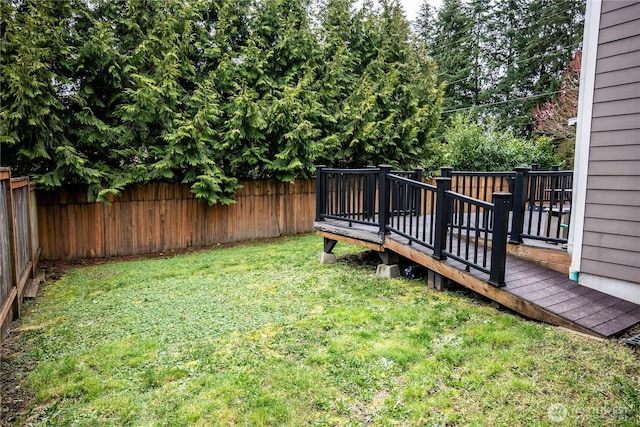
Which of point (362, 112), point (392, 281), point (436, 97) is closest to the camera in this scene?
point (392, 281)

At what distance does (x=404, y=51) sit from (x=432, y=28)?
47.2ft

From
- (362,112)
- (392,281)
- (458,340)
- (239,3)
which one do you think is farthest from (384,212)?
(239,3)

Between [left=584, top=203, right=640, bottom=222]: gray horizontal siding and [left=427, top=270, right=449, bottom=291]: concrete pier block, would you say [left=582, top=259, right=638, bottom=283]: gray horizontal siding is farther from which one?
[left=427, top=270, right=449, bottom=291]: concrete pier block

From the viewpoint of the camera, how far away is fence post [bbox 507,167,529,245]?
4508mm

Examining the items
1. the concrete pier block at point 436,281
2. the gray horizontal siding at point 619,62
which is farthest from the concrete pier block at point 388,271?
the gray horizontal siding at point 619,62

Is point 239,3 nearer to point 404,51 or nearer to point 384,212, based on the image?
point 404,51

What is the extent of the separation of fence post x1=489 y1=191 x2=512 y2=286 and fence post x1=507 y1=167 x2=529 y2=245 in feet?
3.92

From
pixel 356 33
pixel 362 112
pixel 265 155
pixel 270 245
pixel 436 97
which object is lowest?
pixel 270 245

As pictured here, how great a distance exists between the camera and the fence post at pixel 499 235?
11.3ft

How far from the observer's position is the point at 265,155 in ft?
29.1

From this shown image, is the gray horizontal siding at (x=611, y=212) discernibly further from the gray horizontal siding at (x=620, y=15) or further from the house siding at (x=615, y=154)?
the gray horizontal siding at (x=620, y=15)

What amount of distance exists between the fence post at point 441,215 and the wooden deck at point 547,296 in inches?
6.4

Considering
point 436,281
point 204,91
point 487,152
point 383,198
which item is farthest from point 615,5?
point 487,152

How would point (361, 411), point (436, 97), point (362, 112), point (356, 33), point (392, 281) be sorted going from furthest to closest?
point (436, 97) → point (356, 33) → point (362, 112) → point (392, 281) → point (361, 411)
